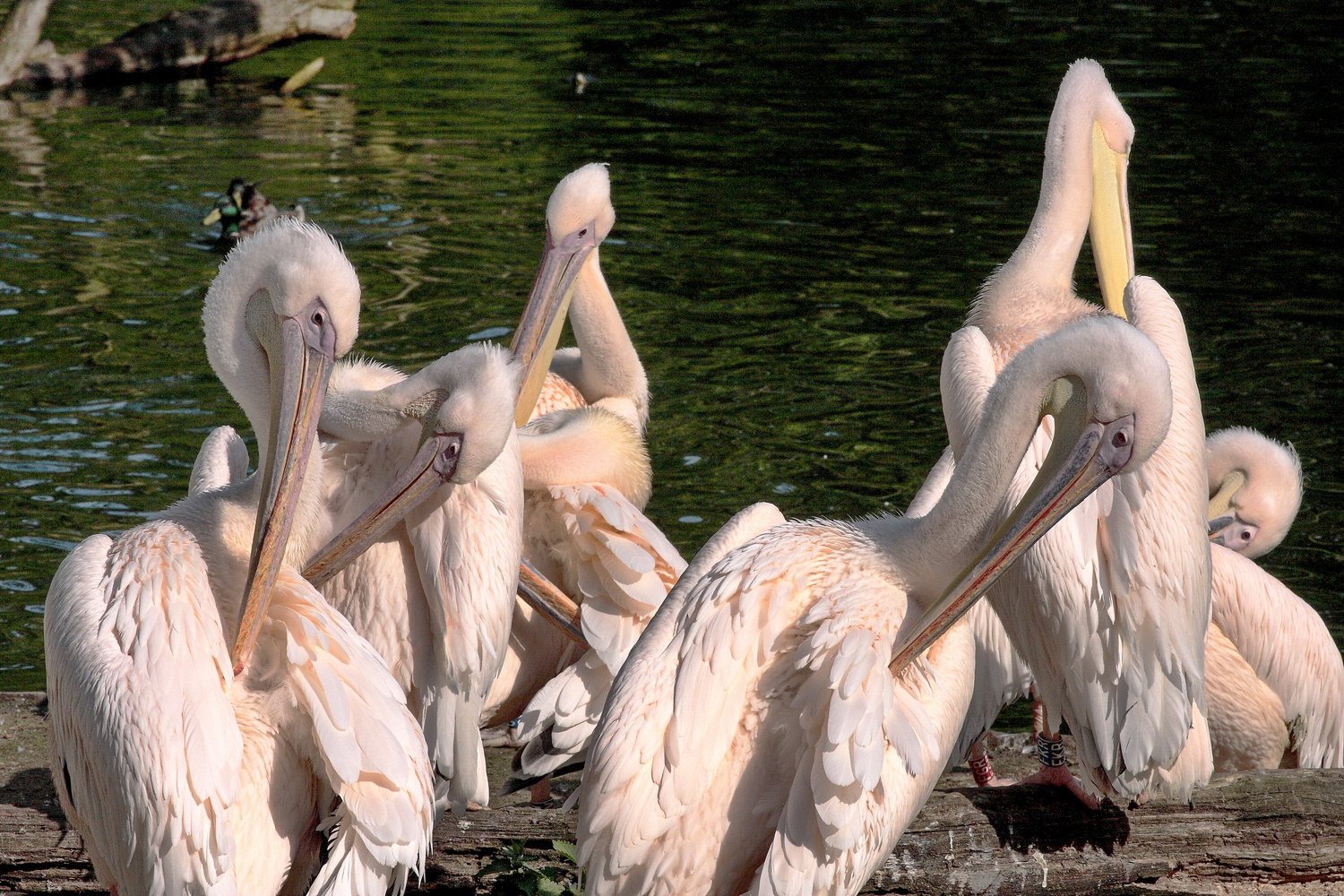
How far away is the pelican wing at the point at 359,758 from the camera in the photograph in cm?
290

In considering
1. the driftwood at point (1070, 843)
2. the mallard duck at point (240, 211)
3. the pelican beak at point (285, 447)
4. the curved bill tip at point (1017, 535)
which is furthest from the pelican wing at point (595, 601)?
the mallard duck at point (240, 211)

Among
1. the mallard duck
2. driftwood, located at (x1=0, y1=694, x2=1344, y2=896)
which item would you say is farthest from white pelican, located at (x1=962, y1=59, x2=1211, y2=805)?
the mallard duck

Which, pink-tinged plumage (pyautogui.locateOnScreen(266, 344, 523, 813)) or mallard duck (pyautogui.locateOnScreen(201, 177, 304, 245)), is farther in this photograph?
mallard duck (pyautogui.locateOnScreen(201, 177, 304, 245))

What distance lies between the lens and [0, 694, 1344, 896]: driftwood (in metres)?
3.63

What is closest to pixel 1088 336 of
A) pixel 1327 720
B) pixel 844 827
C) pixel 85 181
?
pixel 844 827

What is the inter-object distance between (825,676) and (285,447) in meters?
1.21

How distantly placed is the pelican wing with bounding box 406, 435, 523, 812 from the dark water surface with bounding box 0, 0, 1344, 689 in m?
2.06

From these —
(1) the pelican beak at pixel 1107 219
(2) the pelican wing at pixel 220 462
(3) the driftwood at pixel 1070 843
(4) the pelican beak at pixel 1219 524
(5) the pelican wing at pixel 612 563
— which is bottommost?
(3) the driftwood at pixel 1070 843

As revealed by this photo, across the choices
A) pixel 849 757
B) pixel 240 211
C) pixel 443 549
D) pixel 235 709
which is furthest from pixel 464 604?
pixel 240 211

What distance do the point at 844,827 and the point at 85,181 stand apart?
389 inches

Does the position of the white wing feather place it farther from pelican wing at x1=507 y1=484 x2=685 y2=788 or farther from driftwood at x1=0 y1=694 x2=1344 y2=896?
pelican wing at x1=507 y1=484 x2=685 y2=788

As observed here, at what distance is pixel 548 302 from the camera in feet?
17.2

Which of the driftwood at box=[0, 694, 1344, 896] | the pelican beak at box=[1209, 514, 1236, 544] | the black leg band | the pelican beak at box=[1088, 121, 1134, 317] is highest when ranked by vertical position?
the pelican beak at box=[1088, 121, 1134, 317]

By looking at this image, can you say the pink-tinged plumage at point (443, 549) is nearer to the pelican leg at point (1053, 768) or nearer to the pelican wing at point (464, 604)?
the pelican wing at point (464, 604)
